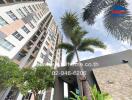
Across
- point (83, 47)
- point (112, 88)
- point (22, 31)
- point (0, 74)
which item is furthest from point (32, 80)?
point (22, 31)

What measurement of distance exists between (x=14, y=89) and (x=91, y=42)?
659 inches

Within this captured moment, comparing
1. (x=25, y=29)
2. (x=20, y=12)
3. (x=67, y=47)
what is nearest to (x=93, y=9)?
(x=67, y=47)

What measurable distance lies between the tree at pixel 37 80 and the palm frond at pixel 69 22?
848 centimetres

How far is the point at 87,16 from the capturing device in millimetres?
9297

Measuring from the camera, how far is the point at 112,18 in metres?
7.53

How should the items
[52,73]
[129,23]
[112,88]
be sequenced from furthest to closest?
[52,73] → [112,88] → [129,23]

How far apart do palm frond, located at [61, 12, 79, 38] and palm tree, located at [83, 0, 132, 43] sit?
25.3ft

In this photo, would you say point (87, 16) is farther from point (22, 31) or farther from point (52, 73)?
point (22, 31)

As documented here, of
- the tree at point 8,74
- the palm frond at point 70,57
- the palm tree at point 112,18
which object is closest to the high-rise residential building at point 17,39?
the tree at point 8,74

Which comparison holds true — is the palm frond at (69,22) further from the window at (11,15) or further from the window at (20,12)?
the window at (20,12)

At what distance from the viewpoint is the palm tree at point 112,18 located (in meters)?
7.15

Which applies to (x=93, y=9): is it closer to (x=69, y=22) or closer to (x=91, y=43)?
(x=69, y=22)

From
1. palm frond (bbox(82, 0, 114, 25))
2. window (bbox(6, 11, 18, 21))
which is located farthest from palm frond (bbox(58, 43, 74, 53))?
window (bbox(6, 11, 18, 21))

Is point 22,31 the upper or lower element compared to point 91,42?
upper
